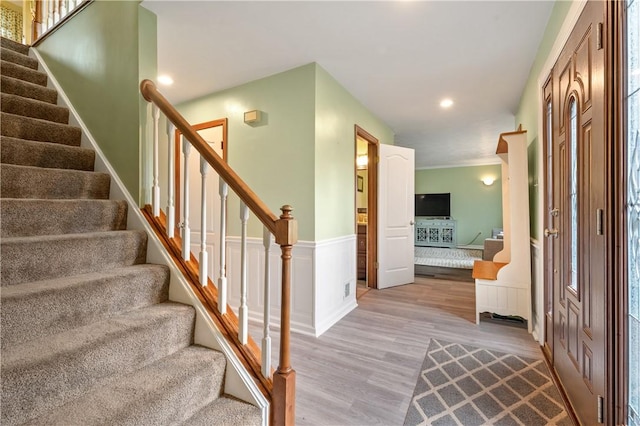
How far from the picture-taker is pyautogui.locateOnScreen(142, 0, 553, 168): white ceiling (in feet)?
6.54

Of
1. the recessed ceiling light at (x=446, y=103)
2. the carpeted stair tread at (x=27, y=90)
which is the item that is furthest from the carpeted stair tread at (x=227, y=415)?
the recessed ceiling light at (x=446, y=103)

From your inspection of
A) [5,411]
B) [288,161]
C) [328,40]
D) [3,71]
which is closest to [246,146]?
[288,161]

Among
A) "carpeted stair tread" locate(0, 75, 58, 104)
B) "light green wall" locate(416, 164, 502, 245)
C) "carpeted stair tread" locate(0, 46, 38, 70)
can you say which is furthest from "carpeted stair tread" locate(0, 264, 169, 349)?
"light green wall" locate(416, 164, 502, 245)

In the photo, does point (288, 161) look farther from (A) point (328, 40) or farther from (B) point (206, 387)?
(B) point (206, 387)

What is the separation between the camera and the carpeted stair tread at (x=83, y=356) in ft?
3.06

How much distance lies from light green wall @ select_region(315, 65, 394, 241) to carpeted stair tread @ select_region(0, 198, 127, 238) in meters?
1.53

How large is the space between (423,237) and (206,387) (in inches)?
309

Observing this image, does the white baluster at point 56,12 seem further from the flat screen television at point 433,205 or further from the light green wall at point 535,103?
the flat screen television at point 433,205

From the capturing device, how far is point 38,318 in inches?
45.1

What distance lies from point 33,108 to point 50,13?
1.30m

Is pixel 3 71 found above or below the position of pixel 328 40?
below

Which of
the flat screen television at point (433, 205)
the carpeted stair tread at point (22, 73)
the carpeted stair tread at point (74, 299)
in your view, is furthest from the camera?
the flat screen television at point (433, 205)

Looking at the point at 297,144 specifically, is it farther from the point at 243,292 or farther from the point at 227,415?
the point at 227,415

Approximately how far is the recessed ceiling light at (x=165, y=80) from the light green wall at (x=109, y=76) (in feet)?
2.35
